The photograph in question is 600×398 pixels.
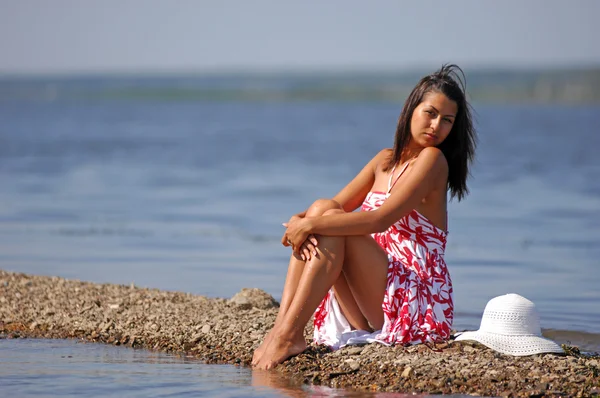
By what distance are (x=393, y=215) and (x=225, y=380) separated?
132cm

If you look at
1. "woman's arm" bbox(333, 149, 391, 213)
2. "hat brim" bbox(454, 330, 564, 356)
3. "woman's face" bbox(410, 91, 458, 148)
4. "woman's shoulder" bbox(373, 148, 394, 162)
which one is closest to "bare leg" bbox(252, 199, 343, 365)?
"woman's arm" bbox(333, 149, 391, 213)

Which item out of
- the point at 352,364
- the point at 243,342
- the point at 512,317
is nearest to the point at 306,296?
the point at 352,364

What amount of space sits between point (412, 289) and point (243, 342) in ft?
4.12

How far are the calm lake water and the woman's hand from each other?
0.78m

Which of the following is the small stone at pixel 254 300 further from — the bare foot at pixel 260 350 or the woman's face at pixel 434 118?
the woman's face at pixel 434 118

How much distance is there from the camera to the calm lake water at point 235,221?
9.11m

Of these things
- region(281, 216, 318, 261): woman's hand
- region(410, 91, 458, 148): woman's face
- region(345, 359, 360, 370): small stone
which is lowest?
region(345, 359, 360, 370): small stone

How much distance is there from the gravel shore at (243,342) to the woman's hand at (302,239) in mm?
626

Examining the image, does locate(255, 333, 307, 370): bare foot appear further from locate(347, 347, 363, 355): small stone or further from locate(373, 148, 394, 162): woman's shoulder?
locate(373, 148, 394, 162): woman's shoulder

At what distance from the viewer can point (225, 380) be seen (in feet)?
19.6

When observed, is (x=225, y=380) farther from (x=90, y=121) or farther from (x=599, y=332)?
(x=90, y=121)

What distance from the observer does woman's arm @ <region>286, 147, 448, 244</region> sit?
5.89 m

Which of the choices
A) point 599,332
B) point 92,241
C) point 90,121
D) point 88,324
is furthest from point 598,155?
point 90,121

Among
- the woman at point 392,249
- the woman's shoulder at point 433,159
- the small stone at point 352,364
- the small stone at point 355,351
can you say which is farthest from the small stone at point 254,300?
the woman's shoulder at point 433,159
